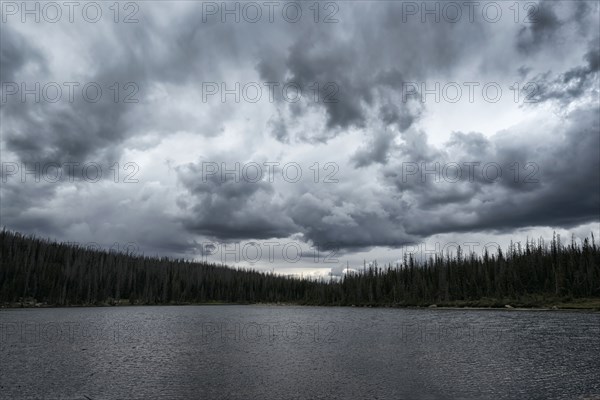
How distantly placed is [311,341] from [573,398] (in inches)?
1116

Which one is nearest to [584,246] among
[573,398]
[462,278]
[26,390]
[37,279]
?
[462,278]

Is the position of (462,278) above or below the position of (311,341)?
above

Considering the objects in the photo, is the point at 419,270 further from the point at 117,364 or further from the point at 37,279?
the point at 117,364

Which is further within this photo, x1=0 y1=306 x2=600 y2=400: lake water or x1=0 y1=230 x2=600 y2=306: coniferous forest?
x1=0 y1=230 x2=600 y2=306: coniferous forest

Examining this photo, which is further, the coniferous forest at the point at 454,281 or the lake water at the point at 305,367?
the coniferous forest at the point at 454,281

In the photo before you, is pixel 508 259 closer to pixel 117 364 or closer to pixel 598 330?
pixel 598 330

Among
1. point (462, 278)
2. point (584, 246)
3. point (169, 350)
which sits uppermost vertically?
point (584, 246)

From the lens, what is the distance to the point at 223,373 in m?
27.6

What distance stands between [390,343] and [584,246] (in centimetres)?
14813

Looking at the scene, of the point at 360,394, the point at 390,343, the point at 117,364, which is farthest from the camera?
the point at 390,343

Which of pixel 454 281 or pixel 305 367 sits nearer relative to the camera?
pixel 305 367

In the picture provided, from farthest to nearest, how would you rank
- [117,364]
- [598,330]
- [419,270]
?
1. [419,270]
2. [598,330]
3. [117,364]

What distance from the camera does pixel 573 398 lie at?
20.2 metres

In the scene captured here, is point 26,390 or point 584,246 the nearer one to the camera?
point 26,390
